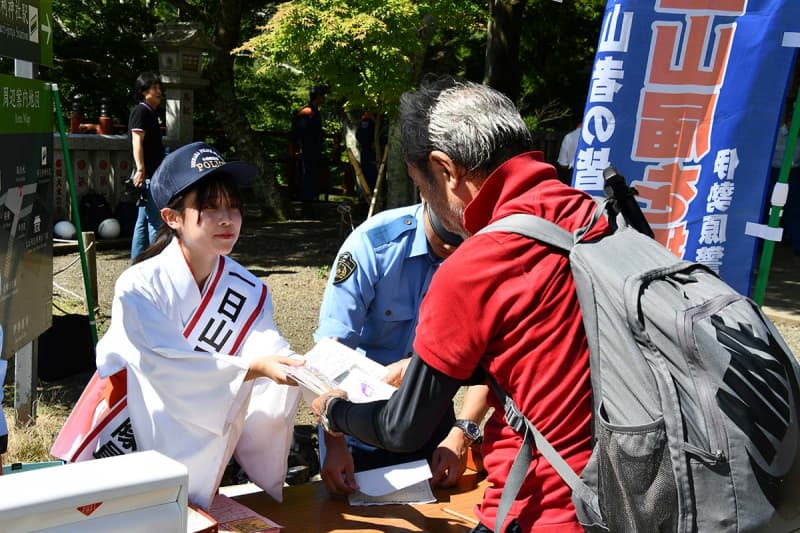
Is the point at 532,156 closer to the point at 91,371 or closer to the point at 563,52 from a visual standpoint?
the point at 91,371

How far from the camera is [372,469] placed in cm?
256

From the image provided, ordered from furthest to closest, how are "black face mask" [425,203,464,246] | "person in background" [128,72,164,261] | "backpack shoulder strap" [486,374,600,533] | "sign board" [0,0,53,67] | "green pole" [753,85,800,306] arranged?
"person in background" [128,72,164,261] → "green pole" [753,85,800,306] → "sign board" [0,0,53,67] → "black face mask" [425,203,464,246] → "backpack shoulder strap" [486,374,600,533]

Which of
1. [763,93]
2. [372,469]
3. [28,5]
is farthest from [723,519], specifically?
[28,5]

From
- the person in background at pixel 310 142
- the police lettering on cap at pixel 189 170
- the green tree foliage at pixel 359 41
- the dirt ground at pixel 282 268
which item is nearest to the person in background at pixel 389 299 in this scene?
the police lettering on cap at pixel 189 170

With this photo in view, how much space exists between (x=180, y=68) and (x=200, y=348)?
9290mm

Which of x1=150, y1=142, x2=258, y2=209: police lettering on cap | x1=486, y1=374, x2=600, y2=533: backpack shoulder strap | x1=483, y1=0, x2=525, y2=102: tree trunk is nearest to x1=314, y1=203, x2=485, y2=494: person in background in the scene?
x1=150, y1=142, x2=258, y2=209: police lettering on cap

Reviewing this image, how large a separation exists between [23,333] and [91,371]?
1559 mm

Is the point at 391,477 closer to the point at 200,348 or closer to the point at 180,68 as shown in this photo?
the point at 200,348

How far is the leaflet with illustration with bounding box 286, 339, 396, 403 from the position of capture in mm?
2004

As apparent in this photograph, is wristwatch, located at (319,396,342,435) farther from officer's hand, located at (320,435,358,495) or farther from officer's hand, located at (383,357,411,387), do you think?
officer's hand, located at (320,435,358,495)

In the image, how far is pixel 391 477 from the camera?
97.3 inches

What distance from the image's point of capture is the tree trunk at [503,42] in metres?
9.37

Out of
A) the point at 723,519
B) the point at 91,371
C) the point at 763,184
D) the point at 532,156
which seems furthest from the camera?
the point at 91,371

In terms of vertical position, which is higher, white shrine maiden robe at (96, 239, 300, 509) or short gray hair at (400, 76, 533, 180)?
short gray hair at (400, 76, 533, 180)
